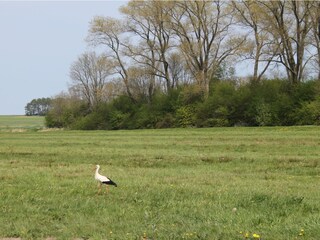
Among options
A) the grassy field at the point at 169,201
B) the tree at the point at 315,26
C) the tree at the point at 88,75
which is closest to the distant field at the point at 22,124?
the tree at the point at 88,75

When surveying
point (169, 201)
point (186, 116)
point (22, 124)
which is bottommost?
point (169, 201)

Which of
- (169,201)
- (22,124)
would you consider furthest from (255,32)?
(22,124)

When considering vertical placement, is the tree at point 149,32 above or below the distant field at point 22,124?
above

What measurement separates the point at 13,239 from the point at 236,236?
3178mm

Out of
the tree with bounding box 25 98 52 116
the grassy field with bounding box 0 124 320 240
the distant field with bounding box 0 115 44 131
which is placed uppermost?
the tree with bounding box 25 98 52 116

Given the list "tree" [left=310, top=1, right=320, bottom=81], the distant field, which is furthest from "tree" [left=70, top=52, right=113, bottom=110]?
"tree" [left=310, top=1, right=320, bottom=81]

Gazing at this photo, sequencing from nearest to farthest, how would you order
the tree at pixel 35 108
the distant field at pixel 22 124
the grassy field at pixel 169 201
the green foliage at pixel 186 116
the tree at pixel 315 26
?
the grassy field at pixel 169 201
the tree at pixel 315 26
the green foliage at pixel 186 116
the distant field at pixel 22 124
the tree at pixel 35 108

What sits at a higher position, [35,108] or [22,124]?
[35,108]

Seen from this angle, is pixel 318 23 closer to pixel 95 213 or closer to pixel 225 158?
pixel 225 158

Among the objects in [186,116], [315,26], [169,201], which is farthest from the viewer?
[186,116]

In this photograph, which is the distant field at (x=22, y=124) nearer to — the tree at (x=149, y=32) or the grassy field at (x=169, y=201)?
the tree at (x=149, y=32)

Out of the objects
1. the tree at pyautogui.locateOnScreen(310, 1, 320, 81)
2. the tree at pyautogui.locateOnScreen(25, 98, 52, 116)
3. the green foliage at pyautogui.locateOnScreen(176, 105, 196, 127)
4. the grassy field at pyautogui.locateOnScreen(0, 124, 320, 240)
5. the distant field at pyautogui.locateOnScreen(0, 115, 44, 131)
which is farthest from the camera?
the tree at pyautogui.locateOnScreen(25, 98, 52, 116)

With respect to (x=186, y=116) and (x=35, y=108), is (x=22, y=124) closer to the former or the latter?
(x=186, y=116)

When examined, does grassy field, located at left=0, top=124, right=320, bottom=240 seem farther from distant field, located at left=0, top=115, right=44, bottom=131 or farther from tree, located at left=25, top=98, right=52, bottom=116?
tree, located at left=25, top=98, right=52, bottom=116
